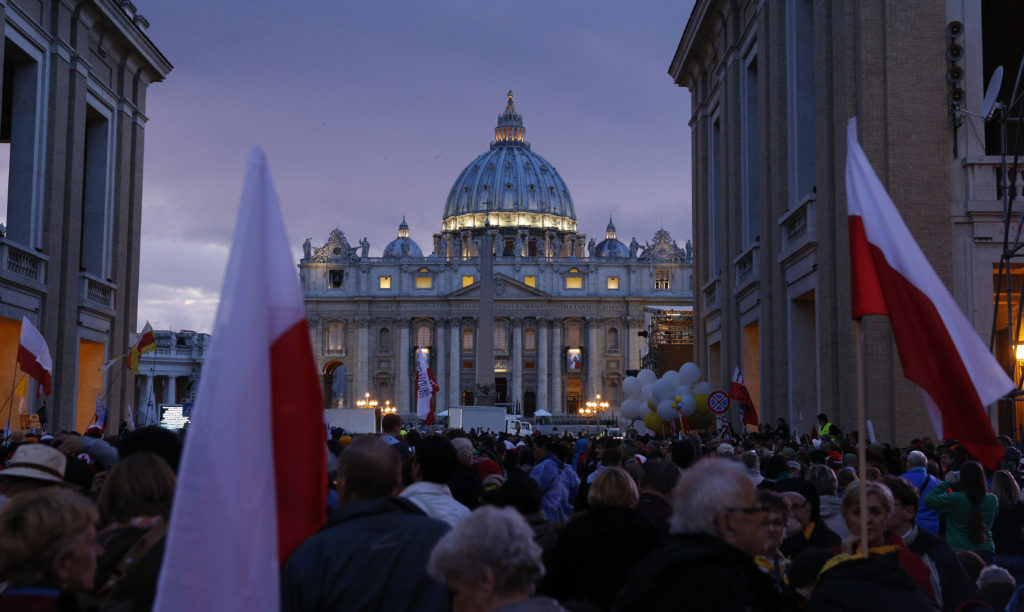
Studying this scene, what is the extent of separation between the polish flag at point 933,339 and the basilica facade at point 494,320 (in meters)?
103

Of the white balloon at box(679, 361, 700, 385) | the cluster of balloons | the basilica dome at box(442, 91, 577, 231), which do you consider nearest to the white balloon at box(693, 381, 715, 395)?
the cluster of balloons

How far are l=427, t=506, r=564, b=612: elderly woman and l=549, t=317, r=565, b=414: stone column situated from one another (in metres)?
107

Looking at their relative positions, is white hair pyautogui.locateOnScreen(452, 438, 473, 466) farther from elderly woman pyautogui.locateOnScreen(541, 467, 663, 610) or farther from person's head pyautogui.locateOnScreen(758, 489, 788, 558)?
person's head pyautogui.locateOnScreen(758, 489, 788, 558)

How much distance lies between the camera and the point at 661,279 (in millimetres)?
114000

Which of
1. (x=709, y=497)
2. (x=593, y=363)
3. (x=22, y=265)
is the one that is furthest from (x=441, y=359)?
(x=709, y=497)

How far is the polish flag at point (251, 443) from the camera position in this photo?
392 centimetres

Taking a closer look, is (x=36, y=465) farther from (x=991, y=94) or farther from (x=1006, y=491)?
(x=991, y=94)

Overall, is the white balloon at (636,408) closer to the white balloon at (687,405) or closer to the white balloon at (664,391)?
the white balloon at (664,391)

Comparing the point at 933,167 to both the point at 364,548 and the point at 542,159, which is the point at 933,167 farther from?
the point at 542,159

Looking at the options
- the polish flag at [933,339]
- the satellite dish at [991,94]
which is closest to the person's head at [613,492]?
the polish flag at [933,339]

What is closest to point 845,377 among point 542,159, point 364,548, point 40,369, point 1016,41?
point 1016,41

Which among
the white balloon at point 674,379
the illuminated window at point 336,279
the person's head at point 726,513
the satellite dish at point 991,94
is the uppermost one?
the illuminated window at point 336,279

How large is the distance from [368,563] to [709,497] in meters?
1.48

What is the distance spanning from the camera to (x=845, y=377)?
1980 cm
